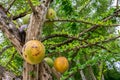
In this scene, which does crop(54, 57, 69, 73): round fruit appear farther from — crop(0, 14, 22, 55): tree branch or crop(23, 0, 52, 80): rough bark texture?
crop(0, 14, 22, 55): tree branch

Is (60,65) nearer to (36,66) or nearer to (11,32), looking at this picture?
(36,66)

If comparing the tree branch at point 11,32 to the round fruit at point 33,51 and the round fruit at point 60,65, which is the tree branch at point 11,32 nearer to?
the round fruit at point 33,51

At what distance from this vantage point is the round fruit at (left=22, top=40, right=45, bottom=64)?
1.41 meters

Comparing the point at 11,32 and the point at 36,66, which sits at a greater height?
the point at 11,32

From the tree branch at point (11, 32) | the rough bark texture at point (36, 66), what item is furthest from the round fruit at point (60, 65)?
the tree branch at point (11, 32)

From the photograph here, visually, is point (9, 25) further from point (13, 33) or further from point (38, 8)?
point (38, 8)

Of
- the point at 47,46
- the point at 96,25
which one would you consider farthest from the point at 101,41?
the point at 47,46

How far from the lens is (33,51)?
144 cm

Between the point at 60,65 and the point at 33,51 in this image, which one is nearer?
the point at 33,51

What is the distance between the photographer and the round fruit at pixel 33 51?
4.61ft

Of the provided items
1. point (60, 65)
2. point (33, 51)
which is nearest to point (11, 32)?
point (33, 51)

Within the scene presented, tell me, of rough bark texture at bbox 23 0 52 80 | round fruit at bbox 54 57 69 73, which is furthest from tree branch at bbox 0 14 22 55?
round fruit at bbox 54 57 69 73

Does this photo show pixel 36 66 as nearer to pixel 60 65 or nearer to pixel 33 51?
pixel 33 51

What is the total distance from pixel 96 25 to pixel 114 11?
0.21 metres
